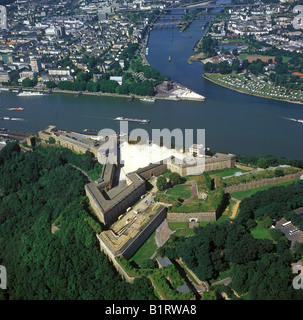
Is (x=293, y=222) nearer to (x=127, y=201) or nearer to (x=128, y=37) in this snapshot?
(x=127, y=201)

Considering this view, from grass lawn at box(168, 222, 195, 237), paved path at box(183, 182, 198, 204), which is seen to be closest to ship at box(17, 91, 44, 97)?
paved path at box(183, 182, 198, 204)

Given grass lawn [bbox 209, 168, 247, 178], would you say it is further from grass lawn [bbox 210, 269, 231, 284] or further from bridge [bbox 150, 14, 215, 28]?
bridge [bbox 150, 14, 215, 28]

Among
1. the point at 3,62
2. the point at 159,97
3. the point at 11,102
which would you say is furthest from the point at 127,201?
the point at 3,62

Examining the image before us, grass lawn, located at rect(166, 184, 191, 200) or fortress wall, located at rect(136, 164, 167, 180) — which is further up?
fortress wall, located at rect(136, 164, 167, 180)

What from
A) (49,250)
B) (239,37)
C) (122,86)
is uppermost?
(239,37)

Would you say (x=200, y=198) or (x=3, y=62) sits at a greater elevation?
(x=3, y=62)

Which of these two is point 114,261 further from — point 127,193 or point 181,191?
point 181,191
